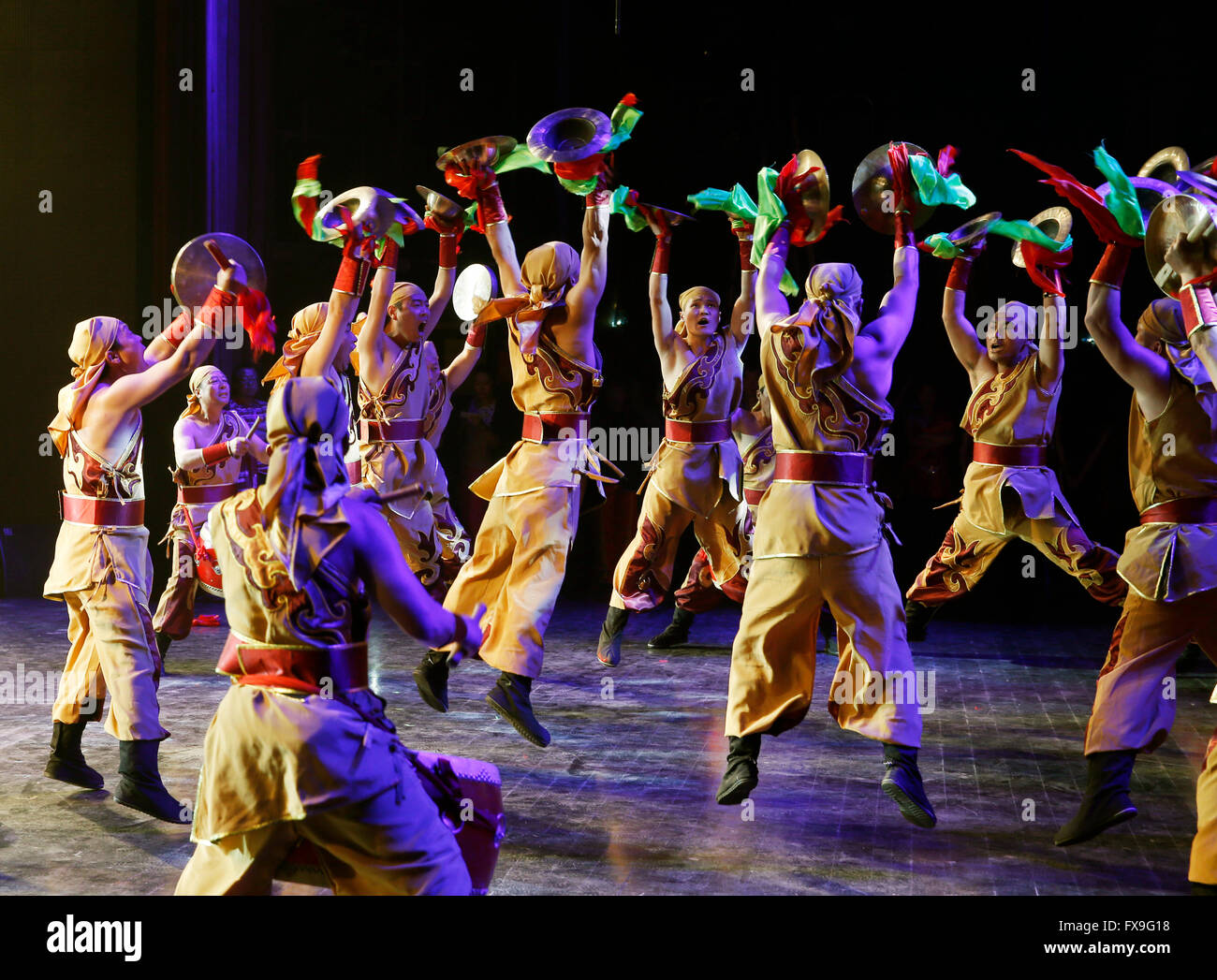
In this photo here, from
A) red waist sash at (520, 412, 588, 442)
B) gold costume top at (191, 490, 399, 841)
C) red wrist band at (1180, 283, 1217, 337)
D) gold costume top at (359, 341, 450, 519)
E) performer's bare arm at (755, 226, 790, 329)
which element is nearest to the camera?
gold costume top at (191, 490, 399, 841)

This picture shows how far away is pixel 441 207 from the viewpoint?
5.68m

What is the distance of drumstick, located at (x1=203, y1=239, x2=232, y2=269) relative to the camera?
4484mm

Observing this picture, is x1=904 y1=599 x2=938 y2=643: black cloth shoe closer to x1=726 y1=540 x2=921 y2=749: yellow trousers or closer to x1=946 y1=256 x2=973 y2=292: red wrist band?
x1=946 y1=256 x2=973 y2=292: red wrist band

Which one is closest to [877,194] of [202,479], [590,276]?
[590,276]

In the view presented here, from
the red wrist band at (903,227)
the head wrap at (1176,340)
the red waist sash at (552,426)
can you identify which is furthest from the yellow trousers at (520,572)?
the head wrap at (1176,340)

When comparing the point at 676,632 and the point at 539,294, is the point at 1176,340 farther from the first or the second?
the point at 676,632

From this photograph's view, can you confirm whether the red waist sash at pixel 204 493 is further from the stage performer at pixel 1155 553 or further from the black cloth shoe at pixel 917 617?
the stage performer at pixel 1155 553

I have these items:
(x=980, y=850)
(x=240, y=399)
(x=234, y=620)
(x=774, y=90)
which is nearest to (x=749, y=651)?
(x=980, y=850)

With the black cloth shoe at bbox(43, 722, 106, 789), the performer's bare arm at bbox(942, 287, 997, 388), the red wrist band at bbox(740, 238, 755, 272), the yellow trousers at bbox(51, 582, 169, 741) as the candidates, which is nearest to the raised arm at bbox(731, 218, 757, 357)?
the red wrist band at bbox(740, 238, 755, 272)

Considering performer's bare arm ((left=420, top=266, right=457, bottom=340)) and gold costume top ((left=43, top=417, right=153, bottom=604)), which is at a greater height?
performer's bare arm ((left=420, top=266, right=457, bottom=340))

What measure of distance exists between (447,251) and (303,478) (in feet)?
11.7

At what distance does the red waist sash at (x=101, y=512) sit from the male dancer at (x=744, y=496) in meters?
3.45

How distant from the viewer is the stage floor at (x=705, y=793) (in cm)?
381

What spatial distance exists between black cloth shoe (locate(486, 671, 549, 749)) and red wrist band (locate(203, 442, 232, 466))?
1547 mm
